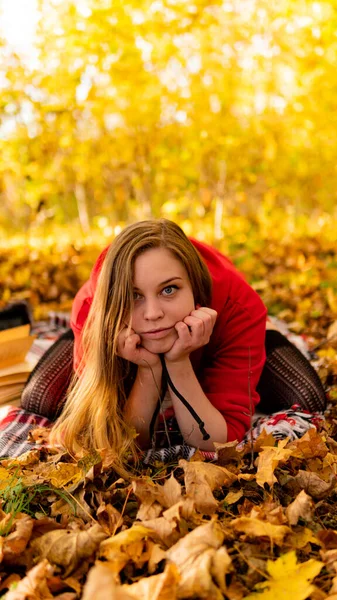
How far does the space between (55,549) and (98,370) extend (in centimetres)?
85

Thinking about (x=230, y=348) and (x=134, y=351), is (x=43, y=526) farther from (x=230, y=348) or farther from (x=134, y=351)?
(x=230, y=348)

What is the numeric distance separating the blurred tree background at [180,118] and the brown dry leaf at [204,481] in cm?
270

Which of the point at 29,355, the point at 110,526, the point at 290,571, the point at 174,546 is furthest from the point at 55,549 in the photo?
the point at 29,355

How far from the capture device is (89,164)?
24.1 feet

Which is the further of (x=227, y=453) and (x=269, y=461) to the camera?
(x=227, y=453)

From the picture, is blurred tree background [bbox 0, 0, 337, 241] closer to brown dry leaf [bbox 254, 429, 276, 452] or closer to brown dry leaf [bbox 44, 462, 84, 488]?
brown dry leaf [bbox 254, 429, 276, 452]

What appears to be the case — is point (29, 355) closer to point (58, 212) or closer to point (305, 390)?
point (305, 390)

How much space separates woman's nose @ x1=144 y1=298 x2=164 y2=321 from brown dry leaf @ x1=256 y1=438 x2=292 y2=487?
0.59 metres

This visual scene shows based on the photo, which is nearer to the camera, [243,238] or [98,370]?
[98,370]

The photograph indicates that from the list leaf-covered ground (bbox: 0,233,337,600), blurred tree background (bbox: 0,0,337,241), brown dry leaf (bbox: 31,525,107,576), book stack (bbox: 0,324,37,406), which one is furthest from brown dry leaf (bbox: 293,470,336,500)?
blurred tree background (bbox: 0,0,337,241)

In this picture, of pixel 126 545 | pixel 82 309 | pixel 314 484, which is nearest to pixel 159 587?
pixel 126 545

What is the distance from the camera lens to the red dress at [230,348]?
96.7 inches

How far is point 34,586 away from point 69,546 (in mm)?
151

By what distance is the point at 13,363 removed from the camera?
11.0 ft
